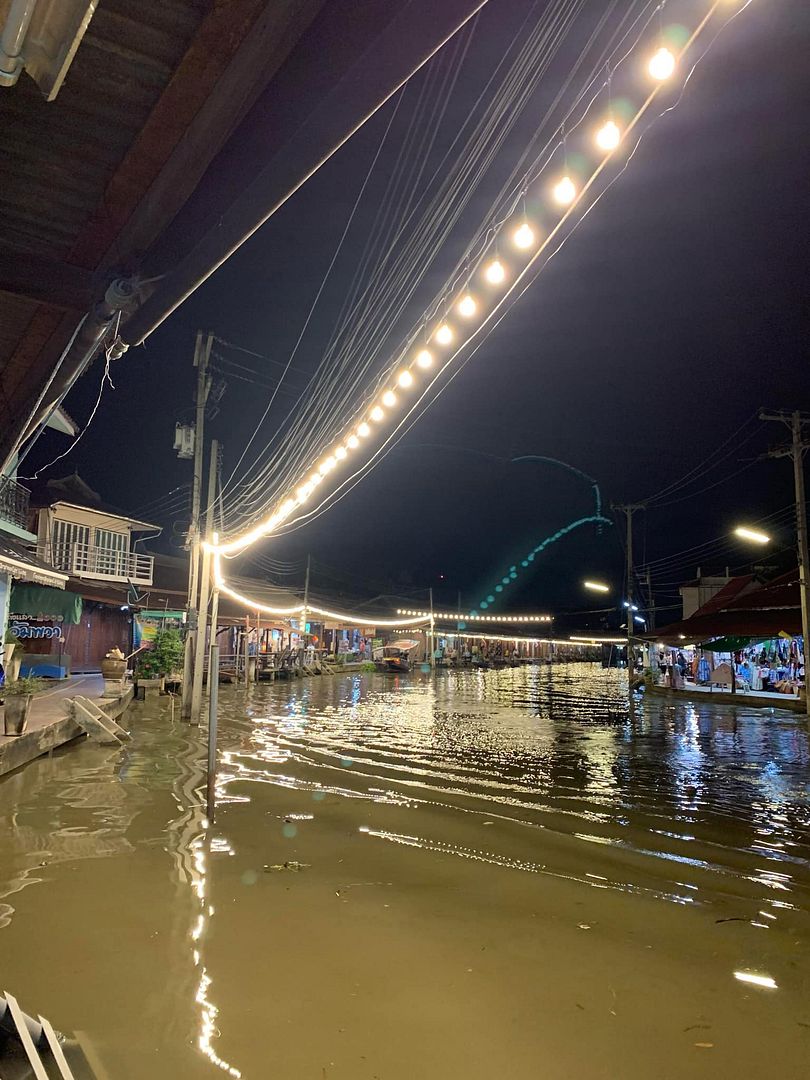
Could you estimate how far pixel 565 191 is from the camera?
6715 millimetres

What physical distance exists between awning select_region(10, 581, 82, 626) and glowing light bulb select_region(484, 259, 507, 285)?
1952 centimetres

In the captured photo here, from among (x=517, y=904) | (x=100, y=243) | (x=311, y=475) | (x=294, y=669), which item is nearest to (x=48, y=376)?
(x=100, y=243)

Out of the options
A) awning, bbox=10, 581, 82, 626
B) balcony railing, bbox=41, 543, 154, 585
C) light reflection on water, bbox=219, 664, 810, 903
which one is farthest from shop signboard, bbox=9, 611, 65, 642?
light reflection on water, bbox=219, 664, 810, 903

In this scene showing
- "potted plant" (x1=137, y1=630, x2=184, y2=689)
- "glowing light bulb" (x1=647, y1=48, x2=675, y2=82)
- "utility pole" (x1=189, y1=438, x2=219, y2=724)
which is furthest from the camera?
"potted plant" (x1=137, y1=630, x2=184, y2=689)

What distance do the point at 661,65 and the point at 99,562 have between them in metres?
34.3

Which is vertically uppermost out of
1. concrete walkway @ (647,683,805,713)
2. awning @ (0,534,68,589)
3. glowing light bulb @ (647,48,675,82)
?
glowing light bulb @ (647,48,675,82)

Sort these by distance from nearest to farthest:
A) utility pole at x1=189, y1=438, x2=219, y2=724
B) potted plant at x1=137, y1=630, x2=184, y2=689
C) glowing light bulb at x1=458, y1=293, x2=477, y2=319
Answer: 1. glowing light bulb at x1=458, y1=293, x2=477, y2=319
2. utility pole at x1=189, y1=438, x2=219, y2=724
3. potted plant at x1=137, y1=630, x2=184, y2=689

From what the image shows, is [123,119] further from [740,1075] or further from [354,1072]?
[740,1075]

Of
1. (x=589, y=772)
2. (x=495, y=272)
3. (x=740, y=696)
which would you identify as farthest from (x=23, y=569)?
(x=740, y=696)

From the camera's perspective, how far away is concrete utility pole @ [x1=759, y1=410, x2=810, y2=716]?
2327cm

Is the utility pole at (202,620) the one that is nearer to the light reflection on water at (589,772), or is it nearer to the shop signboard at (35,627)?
the light reflection on water at (589,772)

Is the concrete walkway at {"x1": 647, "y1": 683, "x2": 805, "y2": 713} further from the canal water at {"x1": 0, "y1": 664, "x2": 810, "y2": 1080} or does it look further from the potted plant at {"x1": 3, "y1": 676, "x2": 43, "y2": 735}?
the potted plant at {"x1": 3, "y1": 676, "x2": 43, "y2": 735}

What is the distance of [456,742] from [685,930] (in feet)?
32.3

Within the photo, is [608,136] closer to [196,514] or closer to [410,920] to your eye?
[410,920]
